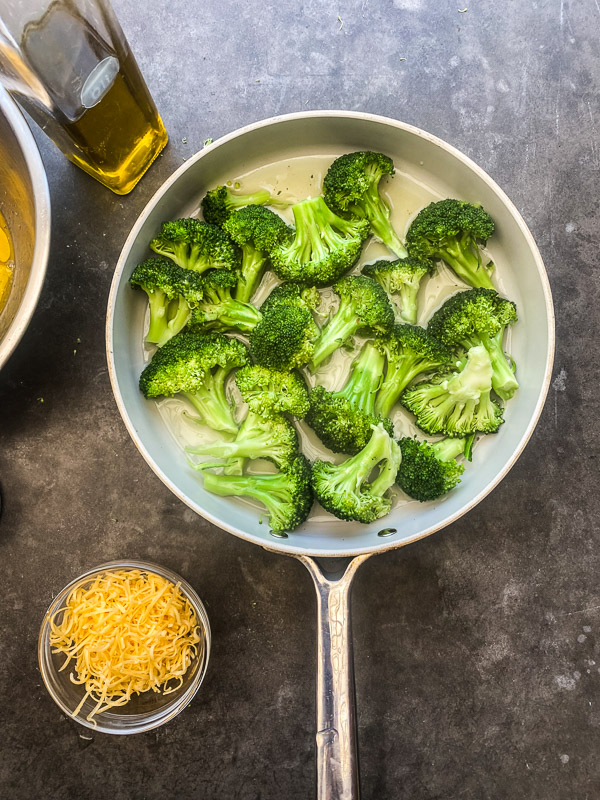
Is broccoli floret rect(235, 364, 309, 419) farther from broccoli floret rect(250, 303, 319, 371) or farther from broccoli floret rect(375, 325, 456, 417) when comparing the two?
Result: broccoli floret rect(375, 325, 456, 417)

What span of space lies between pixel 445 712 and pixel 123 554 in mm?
1339

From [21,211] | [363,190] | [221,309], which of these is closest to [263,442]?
[221,309]

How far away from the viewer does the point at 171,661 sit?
2105 mm

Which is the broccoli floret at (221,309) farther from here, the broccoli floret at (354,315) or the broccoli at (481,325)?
the broccoli at (481,325)

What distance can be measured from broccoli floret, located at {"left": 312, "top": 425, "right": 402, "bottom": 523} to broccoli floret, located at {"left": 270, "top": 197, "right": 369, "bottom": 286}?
552mm

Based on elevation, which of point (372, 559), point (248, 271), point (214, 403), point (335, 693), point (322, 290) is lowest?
point (372, 559)

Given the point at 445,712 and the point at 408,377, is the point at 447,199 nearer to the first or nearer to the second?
the point at 408,377

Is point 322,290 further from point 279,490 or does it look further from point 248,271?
point 279,490

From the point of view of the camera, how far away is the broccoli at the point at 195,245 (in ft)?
6.66

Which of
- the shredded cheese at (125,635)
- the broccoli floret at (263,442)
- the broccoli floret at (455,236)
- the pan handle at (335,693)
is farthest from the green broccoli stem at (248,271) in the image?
the shredded cheese at (125,635)

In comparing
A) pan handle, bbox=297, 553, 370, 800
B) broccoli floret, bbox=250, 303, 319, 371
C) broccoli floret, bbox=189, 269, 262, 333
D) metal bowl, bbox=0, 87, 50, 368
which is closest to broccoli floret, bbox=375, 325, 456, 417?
broccoli floret, bbox=250, 303, 319, 371

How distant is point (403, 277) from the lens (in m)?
2.04

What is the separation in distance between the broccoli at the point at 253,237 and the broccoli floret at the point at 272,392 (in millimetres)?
289

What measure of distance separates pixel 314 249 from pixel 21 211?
1.01m
